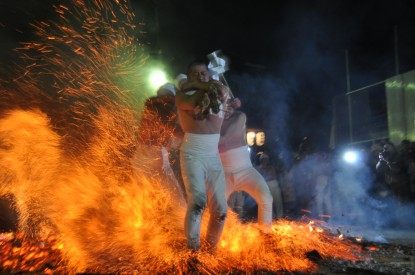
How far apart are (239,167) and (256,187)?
0.39 metres

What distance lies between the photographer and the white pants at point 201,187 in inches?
194

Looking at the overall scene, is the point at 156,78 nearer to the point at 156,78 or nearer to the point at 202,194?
the point at 156,78

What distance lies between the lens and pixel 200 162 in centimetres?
508

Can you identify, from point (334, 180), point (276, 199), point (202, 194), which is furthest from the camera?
point (334, 180)

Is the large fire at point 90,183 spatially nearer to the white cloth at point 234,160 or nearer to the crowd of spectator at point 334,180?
the white cloth at point 234,160

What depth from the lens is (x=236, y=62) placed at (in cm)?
1402

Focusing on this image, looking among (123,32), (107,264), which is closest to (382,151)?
(123,32)

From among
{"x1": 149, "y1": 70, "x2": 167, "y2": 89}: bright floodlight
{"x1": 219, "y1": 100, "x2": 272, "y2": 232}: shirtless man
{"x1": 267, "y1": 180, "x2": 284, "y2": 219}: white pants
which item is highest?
{"x1": 149, "y1": 70, "x2": 167, "y2": 89}: bright floodlight

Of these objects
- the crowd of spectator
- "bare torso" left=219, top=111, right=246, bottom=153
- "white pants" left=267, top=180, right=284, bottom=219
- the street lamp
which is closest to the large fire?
"bare torso" left=219, top=111, right=246, bottom=153

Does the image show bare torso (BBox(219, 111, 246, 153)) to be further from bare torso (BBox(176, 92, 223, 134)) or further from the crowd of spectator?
the crowd of spectator

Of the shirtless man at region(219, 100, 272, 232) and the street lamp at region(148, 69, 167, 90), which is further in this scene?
the street lamp at region(148, 69, 167, 90)

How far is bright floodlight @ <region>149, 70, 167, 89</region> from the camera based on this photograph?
33.8 feet

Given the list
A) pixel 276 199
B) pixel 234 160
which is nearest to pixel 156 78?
pixel 276 199

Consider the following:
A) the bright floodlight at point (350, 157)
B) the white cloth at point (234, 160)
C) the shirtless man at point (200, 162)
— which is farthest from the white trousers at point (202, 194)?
the bright floodlight at point (350, 157)
